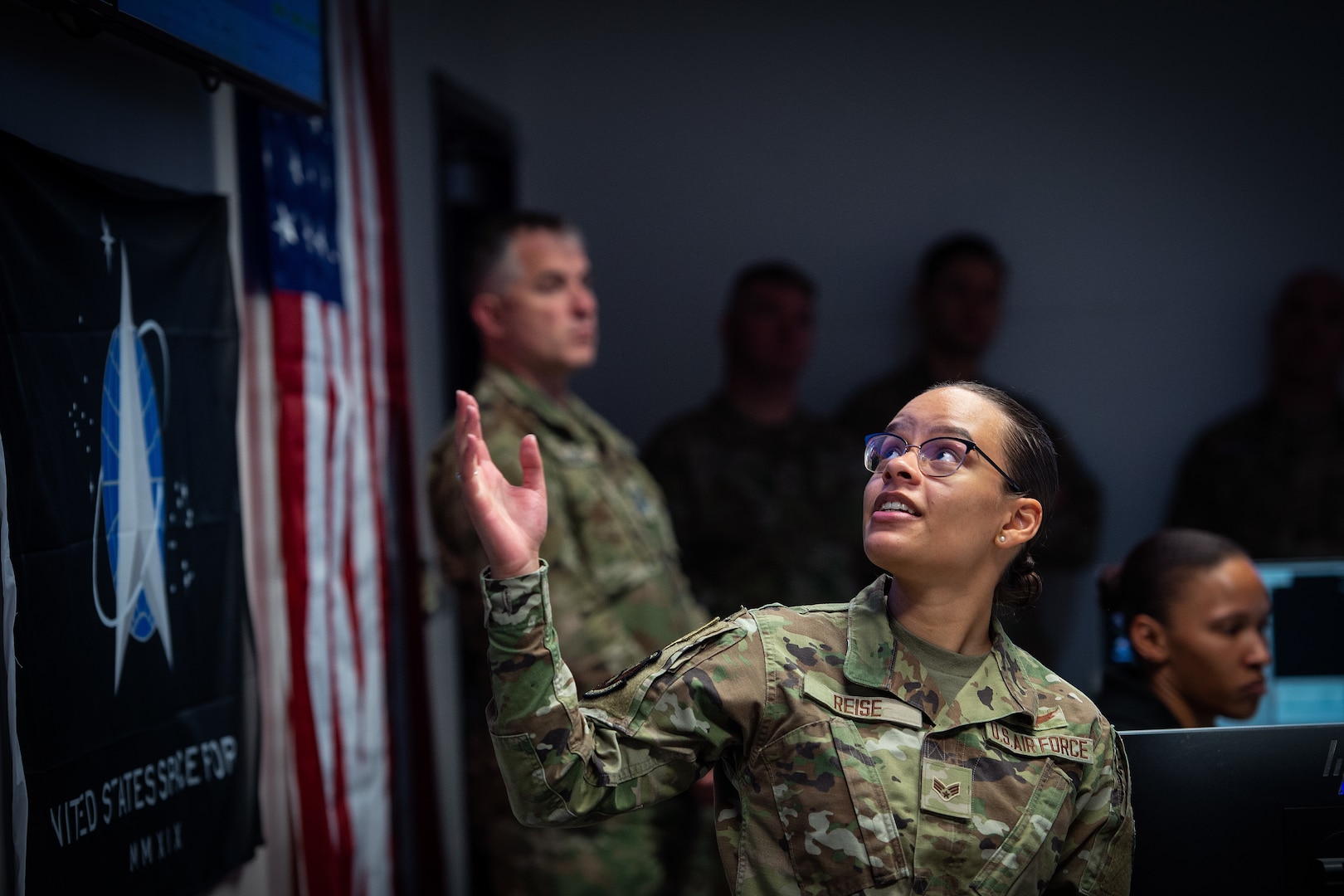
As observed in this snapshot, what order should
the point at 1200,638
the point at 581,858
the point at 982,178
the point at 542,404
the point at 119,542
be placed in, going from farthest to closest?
the point at 982,178, the point at 542,404, the point at 581,858, the point at 1200,638, the point at 119,542

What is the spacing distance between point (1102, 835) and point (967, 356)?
9.48ft

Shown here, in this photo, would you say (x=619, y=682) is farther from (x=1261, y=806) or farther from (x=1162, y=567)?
(x=1162, y=567)

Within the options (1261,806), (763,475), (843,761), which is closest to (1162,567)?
(1261,806)

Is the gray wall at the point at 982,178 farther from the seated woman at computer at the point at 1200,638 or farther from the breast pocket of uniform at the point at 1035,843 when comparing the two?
the breast pocket of uniform at the point at 1035,843

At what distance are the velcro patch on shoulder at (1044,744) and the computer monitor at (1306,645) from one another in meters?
1.05

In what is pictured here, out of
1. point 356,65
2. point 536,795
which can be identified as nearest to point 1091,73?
point 356,65

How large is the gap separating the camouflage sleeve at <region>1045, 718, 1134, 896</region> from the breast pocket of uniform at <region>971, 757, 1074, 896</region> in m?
0.02

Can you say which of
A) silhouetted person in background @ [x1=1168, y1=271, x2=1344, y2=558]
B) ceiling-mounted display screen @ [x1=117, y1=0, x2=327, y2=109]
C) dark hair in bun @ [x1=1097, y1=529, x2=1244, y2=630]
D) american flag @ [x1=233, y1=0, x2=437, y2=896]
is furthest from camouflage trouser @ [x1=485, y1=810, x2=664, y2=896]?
silhouetted person in background @ [x1=1168, y1=271, x2=1344, y2=558]

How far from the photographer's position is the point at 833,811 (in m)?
1.40

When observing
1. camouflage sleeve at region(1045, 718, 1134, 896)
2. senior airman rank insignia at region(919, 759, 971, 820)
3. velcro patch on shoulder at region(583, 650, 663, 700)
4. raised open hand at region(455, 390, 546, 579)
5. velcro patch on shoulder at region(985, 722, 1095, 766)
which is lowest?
camouflage sleeve at region(1045, 718, 1134, 896)

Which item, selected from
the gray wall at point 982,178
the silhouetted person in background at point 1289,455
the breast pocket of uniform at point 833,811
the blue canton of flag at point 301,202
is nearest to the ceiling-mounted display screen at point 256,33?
the blue canton of flag at point 301,202

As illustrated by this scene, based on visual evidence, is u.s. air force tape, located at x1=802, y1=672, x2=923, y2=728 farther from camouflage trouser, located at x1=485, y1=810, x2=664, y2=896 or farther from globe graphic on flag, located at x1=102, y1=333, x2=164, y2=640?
camouflage trouser, located at x1=485, y1=810, x2=664, y2=896

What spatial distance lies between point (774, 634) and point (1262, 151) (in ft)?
12.0

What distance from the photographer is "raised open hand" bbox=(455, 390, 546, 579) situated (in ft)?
4.45
